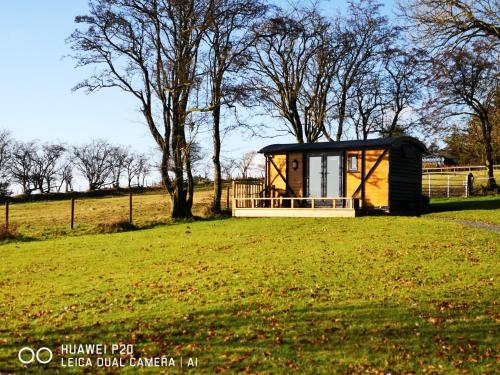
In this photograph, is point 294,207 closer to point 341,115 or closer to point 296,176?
point 296,176

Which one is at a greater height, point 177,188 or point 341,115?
point 341,115

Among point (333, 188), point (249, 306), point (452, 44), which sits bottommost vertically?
point (249, 306)

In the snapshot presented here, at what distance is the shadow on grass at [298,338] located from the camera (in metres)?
5.98

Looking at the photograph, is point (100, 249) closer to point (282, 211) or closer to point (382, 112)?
point (282, 211)

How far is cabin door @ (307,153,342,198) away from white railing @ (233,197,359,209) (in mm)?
435

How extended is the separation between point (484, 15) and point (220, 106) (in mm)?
15268

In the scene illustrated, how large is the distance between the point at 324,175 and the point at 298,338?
1946 cm

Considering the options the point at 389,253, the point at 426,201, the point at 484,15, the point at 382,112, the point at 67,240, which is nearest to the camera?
the point at 389,253

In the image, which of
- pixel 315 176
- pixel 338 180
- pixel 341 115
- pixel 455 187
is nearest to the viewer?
pixel 338 180

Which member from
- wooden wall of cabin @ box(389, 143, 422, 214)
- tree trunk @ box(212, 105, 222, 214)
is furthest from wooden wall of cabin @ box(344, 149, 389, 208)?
tree trunk @ box(212, 105, 222, 214)

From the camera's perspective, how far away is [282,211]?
24.5m

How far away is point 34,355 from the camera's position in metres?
6.53

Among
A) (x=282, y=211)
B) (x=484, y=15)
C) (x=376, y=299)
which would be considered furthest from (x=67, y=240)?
(x=484, y=15)

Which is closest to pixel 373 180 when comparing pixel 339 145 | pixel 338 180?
pixel 338 180
